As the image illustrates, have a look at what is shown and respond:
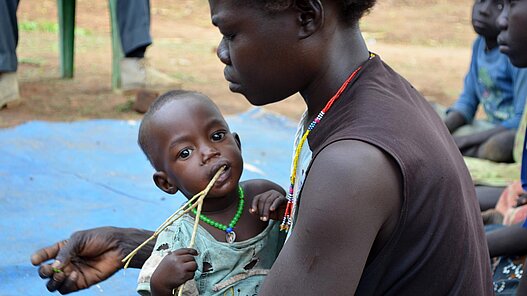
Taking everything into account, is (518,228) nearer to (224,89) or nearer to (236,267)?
(236,267)

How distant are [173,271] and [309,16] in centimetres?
69

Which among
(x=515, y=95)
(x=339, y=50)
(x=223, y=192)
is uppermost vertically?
(x=339, y=50)

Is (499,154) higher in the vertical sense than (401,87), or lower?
lower

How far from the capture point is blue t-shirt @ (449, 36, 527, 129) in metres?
4.12

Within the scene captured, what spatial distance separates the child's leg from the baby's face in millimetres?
2360

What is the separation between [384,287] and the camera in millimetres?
1541

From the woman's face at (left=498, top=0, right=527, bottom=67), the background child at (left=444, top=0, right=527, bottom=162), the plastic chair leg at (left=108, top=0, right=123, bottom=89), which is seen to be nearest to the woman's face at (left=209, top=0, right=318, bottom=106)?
the woman's face at (left=498, top=0, right=527, bottom=67)

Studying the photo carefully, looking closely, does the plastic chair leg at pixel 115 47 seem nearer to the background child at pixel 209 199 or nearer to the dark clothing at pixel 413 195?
the background child at pixel 209 199

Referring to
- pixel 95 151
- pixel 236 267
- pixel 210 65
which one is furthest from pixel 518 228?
pixel 210 65

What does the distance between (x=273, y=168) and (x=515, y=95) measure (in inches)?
54.5

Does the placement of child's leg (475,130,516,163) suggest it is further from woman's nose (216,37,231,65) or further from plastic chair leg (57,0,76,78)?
plastic chair leg (57,0,76,78)

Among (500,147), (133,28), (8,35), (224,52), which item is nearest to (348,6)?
(224,52)

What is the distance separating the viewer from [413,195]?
1.45m

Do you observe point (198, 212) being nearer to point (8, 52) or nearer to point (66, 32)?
point (8, 52)
